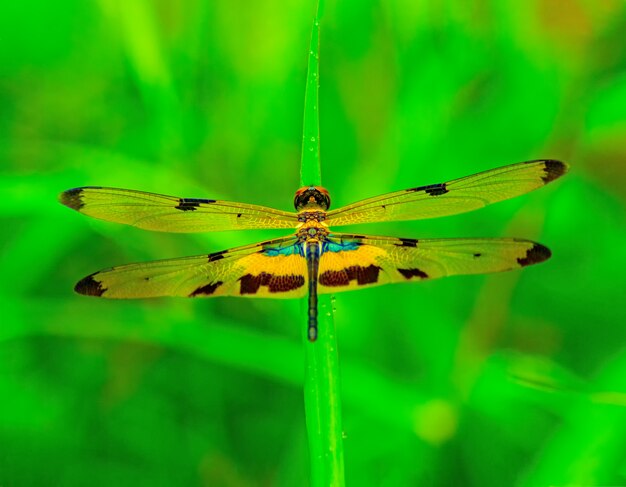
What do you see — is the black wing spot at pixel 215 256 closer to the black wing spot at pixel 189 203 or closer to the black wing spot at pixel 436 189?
the black wing spot at pixel 189 203

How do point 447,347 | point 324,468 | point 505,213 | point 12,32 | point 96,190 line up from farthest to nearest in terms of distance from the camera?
point 12,32
point 505,213
point 447,347
point 96,190
point 324,468

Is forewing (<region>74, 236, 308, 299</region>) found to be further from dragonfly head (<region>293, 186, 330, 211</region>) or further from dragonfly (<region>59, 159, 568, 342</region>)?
dragonfly head (<region>293, 186, 330, 211</region>)

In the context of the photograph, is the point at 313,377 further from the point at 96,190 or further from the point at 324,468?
the point at 96,190

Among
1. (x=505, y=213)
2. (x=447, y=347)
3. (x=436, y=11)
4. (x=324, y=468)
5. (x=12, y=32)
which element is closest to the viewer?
(x=324, y=468)

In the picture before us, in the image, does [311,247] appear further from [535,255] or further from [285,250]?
[535,255]

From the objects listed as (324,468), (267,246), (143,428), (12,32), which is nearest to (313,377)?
(324,468)

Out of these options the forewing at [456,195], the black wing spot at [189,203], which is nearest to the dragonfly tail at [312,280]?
the forewing at [456,195]

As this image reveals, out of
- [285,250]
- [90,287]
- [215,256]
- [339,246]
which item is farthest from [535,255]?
[90,287]
